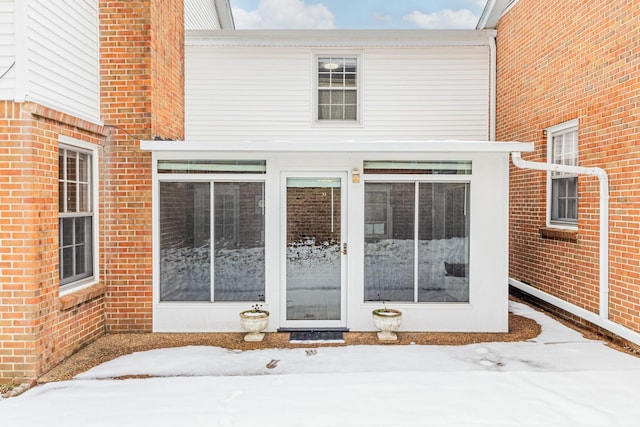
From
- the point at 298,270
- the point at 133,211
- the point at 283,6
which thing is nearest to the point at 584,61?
the point at 298,270

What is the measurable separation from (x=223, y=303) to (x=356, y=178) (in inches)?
102

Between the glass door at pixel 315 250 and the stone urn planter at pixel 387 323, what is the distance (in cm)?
59

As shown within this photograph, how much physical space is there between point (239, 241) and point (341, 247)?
1.46m

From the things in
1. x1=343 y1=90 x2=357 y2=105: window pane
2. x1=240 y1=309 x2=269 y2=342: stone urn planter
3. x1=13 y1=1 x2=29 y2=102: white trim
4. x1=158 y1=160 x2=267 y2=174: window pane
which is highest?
x1=343 y1=90 x2=357 y2=105: window pane

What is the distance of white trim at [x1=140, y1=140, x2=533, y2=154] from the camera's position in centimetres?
568

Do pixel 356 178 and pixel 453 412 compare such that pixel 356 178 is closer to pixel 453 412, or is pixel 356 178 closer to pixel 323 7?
pixel 453 412

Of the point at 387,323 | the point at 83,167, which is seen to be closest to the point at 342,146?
the point at 387,323

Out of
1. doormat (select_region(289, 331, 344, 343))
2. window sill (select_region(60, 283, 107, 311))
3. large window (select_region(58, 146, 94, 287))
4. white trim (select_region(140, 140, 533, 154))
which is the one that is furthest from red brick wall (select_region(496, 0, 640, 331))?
large window (select_region(58, 146, 94, 287))

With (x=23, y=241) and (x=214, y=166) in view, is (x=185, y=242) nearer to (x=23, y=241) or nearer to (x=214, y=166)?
(x=214, y=166)

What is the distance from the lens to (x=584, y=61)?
614cm

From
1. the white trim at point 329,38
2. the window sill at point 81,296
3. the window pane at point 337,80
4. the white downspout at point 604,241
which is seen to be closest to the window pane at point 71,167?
the window sill at point 81,296

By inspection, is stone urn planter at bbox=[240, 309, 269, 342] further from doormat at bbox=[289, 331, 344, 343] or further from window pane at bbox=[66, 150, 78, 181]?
window pane at bbox=[66, 150, 78, 181]

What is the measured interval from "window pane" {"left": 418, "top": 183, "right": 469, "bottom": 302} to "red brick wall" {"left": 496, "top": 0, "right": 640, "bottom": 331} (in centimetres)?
177

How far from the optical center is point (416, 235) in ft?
20.3
